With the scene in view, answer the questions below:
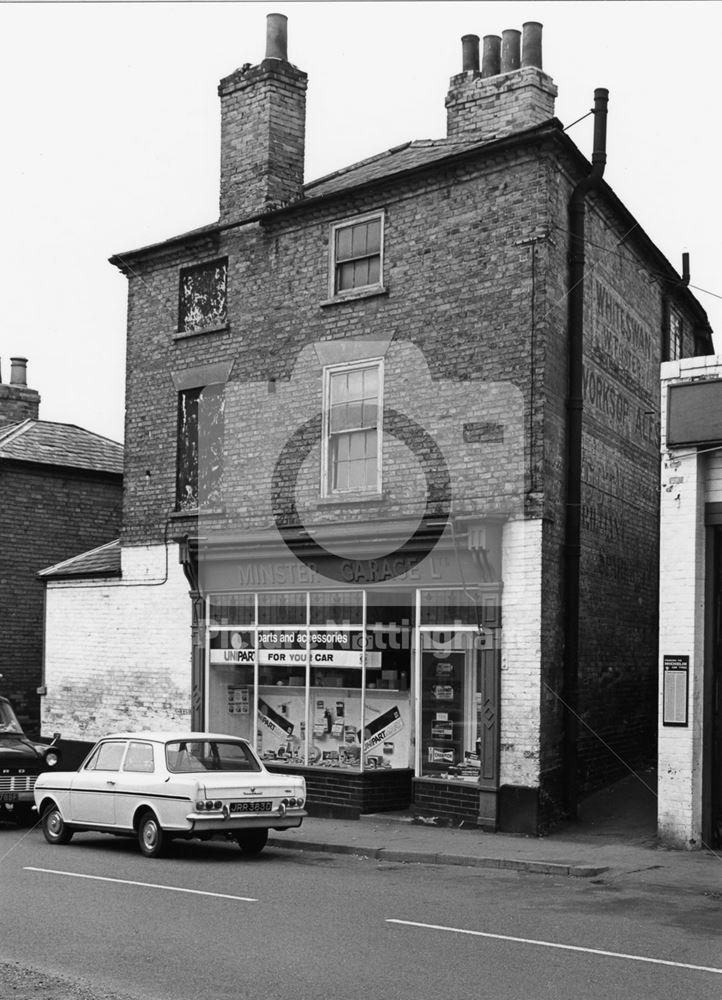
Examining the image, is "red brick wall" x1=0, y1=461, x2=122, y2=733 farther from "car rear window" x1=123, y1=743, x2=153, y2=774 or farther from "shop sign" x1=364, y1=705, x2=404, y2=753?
"car rear window" x1=123, y1=743, x2=153, y2=774

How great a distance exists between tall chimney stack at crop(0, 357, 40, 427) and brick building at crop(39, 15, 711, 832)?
9.51 meters

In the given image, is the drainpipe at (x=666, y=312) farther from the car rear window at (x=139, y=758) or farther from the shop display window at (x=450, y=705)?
the car rear window at (x=139, y=758)

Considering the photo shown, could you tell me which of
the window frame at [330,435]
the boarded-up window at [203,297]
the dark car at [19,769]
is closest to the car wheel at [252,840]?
the dark car at [19,769]

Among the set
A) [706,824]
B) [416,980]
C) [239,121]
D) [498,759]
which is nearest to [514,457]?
[498,759]

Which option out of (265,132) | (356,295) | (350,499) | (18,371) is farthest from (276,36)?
(18,371)

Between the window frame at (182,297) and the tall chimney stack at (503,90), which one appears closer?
the tall chimney stack at (503,90)

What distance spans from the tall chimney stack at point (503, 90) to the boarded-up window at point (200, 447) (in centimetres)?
576

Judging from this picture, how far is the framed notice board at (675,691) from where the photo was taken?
48.2 feet

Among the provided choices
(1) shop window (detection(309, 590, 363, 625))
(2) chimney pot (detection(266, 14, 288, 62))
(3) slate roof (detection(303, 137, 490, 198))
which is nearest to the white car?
(1) shop window (detection(309, 590, 363, 625))

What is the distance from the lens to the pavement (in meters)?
13.1

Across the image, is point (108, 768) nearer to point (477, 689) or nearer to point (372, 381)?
point (477, 689)

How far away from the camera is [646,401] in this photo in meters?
20.2

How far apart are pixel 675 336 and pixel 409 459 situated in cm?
684

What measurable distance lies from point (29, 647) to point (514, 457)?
43.5 ft
